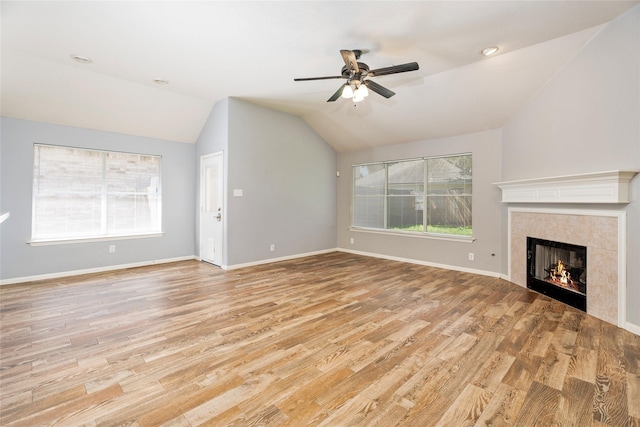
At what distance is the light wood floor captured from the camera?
1.73 metres

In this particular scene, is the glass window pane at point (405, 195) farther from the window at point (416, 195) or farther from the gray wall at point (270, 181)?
the gray wall at point (270, 181)

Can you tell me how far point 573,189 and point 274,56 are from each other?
3.87 m

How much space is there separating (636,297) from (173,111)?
Answer: 6.68 m

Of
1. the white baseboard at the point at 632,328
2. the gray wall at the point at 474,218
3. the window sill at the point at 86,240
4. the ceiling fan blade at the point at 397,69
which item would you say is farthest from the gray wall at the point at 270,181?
the white baseboard at the point at 632,328

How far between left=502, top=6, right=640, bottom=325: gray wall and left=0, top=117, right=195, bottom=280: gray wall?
608cm

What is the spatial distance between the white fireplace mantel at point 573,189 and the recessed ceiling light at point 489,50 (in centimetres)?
166

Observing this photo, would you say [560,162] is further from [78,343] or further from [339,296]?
[78,343]

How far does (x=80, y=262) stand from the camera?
4848 millimetres

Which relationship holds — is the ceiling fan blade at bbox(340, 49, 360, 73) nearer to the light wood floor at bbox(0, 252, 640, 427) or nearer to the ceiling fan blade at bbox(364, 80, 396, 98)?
the ceiling fan blade at bbox(364, 80, 396, 98)

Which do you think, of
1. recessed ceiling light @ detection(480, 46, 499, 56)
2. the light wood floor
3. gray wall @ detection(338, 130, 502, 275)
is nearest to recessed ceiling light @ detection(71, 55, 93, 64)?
the light wood floor

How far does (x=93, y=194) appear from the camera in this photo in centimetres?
505

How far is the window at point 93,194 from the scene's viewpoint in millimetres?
4609

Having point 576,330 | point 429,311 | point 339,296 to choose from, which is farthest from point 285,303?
point 576,330

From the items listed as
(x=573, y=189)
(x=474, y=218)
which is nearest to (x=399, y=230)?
(x=474, y=218)
